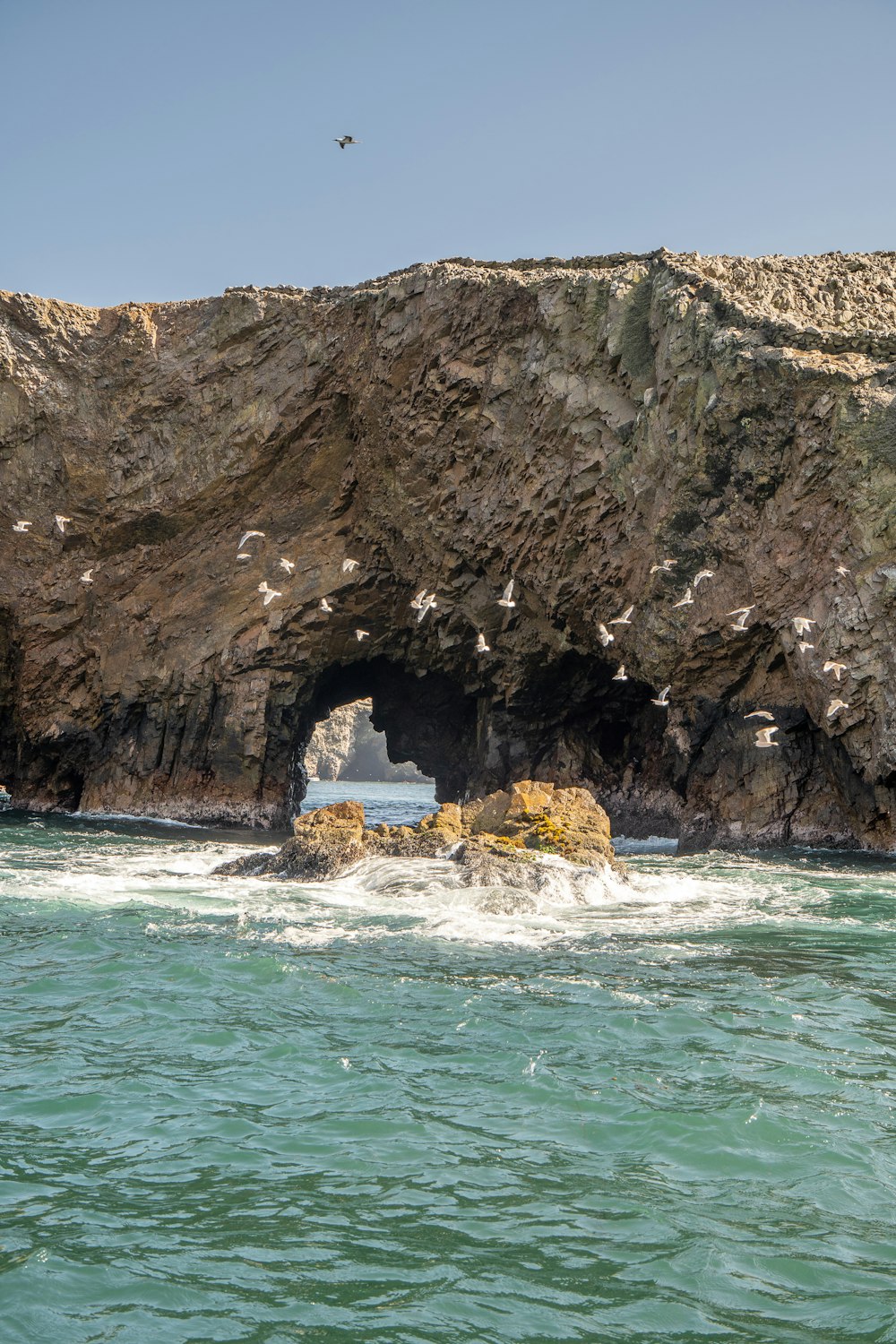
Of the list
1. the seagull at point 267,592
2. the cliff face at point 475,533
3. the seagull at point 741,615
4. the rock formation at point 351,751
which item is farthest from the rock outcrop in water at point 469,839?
the rock formation at point 351,751

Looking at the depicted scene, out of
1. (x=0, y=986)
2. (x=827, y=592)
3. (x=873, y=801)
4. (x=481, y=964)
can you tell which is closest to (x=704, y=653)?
(x=827, y=592)

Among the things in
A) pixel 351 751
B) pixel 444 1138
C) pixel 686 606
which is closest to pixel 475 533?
pixel 686 606

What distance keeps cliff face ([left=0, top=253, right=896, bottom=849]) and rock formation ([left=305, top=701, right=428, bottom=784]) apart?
6722 cm

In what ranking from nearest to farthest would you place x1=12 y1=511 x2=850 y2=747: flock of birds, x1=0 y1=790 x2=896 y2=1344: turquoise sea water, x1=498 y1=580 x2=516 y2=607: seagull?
x1=0 y1=790 x2=896 y2=1344: turquoise sea water < x1=12 y1=511 x2=850 y2=747: flock of birds < x1=498 y1=580 x2=516 y2=607: seagull

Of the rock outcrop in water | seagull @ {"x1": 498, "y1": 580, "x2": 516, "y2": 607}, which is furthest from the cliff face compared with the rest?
the rock outcrop in water

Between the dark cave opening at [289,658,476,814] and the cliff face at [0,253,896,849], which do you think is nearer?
the cliff face at [0,253,896,849]

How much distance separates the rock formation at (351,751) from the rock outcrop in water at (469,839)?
80624mm

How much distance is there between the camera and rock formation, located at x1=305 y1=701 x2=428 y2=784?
374 ft

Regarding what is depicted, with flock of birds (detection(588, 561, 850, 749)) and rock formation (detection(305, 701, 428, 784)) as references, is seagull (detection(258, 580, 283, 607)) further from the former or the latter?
rock formation (detection(305, 701, 428, 784))

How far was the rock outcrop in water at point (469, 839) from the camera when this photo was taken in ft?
68.2

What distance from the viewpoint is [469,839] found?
2202 centimetres

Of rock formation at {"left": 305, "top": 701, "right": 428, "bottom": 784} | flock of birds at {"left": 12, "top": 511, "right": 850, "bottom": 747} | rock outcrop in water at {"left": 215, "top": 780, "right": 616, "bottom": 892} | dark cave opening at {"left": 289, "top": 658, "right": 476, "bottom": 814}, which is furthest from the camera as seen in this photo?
rock formation at {"left": 305, "top": 701, "right": 428, "bottom": 784}

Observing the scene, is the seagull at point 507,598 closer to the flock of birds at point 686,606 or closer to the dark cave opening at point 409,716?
the flock of birds at point 686,606

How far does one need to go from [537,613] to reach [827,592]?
30.0 feet
